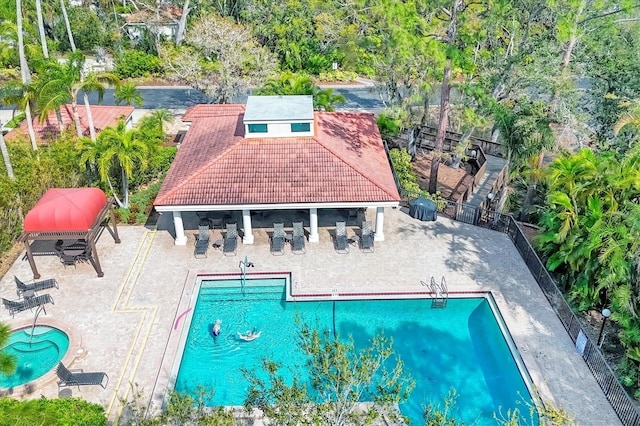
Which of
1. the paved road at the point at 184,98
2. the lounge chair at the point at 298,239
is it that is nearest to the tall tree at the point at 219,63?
the paved road at the point at 184,98

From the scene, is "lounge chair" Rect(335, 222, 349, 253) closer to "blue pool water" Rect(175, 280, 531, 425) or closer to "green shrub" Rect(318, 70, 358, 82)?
"blue pool water" Rect(175, 280, 531, 425)

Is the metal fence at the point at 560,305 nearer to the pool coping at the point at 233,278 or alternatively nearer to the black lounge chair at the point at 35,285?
the pool coping at the point at 233,278

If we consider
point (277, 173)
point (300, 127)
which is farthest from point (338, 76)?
point (277, 173)

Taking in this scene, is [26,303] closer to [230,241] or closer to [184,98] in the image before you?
[230,241]

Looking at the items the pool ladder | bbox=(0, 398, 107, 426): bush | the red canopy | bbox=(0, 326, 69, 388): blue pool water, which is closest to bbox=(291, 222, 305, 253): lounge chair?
the pool ladder

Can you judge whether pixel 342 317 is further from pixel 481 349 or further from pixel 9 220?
pixel 9 220
